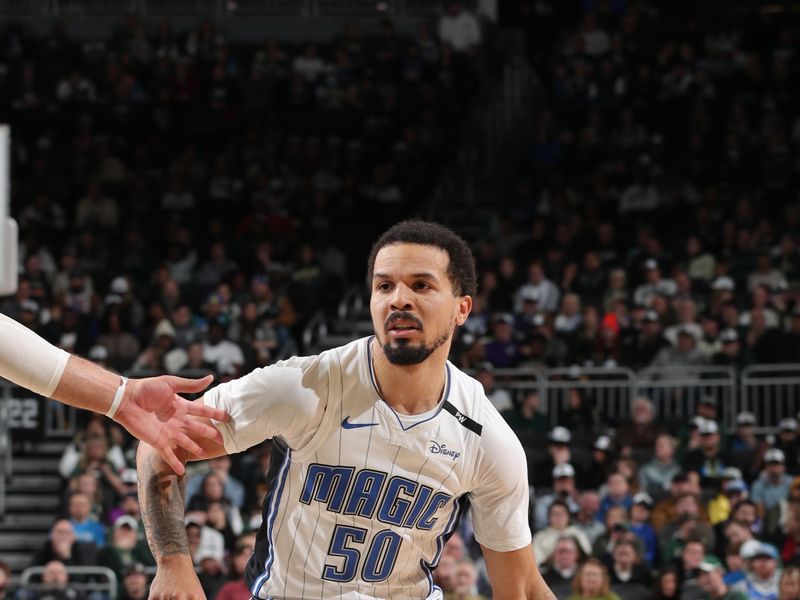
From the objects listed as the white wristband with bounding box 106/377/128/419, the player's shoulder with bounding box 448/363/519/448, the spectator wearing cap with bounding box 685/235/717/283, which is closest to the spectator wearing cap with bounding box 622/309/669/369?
the spectator wearing cap with bounding box 685/235/717/283

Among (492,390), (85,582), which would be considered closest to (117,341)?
(85,582)

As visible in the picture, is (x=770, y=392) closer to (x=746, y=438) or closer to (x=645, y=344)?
(x=746, y=438)

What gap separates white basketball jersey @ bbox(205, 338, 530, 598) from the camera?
19.0 ft

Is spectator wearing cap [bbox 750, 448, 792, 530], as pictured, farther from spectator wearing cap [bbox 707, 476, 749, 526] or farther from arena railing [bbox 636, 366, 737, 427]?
arena railing [bbox 636, 366, 737, 427]

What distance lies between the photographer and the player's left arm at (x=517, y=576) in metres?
6.23

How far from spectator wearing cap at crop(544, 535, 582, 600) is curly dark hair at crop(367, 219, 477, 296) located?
756 centimetres

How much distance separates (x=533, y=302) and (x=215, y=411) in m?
12.1

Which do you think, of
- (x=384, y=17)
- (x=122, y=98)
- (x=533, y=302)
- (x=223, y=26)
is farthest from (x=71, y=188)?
(x=533, y=302)

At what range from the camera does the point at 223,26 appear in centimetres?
2517

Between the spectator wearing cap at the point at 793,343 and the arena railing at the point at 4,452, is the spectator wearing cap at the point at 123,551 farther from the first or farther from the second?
the spectator wearing cap at the point at 793,343

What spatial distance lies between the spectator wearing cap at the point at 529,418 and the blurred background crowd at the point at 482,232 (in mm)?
35

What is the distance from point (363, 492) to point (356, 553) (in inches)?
10.4

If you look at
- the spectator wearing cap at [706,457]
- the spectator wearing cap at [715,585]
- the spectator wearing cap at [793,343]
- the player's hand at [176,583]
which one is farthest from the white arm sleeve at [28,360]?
the spectator wearing cap at [793,343]

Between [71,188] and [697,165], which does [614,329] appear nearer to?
[697,165]
